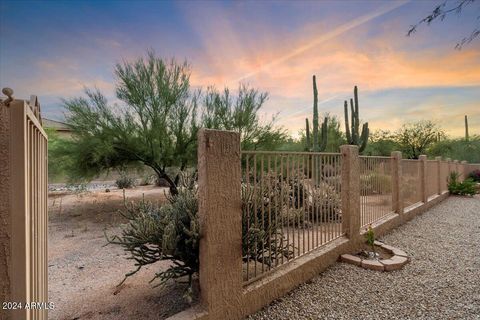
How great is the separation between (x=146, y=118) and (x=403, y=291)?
7.78m

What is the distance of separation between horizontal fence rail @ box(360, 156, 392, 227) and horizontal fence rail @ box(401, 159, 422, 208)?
1.12 metres

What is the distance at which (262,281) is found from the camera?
10.3ft

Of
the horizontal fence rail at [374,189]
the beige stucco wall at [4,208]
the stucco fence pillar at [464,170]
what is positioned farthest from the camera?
the stucco fence pillar at [464,170]

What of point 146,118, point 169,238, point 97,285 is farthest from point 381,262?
point 146,118

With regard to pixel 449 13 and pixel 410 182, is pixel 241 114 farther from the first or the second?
pixel 449 13

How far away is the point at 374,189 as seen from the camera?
232 inches

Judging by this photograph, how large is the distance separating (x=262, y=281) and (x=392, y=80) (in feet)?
33.0

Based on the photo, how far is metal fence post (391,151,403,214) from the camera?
7.04 metres

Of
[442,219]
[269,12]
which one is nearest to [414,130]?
[442,219]

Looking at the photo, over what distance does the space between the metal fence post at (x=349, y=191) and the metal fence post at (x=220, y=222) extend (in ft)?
8.70

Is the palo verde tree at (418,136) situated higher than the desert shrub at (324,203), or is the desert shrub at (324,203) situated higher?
the palo verde tree at (418,136)

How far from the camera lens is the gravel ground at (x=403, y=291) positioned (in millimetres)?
2996

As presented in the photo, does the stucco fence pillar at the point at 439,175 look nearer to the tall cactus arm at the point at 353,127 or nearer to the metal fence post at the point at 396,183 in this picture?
the tall cactus arm at the point at 353,127

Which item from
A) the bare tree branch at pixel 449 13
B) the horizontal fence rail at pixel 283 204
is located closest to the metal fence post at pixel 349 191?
the horizontal fence rail at pixel 283 204
